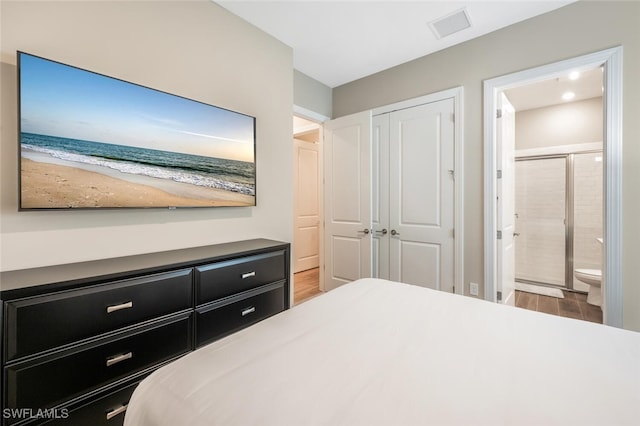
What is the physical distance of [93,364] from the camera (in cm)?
126

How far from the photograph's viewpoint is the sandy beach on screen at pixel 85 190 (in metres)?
1.36

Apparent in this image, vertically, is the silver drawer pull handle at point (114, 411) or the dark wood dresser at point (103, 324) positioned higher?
the dark wood dresser at point (103, 324)

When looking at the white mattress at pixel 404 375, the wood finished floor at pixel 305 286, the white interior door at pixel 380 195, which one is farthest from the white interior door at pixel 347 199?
the white mattress at pixel 404 375

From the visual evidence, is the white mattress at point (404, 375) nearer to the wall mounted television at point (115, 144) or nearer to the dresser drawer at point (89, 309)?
the dresser drawer at point (89, 309)

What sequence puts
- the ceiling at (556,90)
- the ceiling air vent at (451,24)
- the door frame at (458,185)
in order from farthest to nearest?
the ceiling at (556,90) < the door frame at (458,185) < the ceiling air vent at (451,24)

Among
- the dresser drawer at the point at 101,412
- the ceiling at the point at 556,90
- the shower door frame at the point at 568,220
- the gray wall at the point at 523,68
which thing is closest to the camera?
the dresser drawer at the point at 101,412

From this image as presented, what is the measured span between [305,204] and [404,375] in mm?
4264

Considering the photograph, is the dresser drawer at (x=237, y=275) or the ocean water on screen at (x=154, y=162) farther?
the dresser drawer at (x=237, y=275)

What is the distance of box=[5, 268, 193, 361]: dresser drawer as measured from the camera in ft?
3.55

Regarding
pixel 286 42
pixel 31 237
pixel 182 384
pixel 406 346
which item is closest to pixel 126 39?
pixel 31 237

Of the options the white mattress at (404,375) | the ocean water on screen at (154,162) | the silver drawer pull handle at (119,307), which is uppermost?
the ocean water on screen at (154,162)

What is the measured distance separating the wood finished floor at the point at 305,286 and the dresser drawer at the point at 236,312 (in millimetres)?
1368

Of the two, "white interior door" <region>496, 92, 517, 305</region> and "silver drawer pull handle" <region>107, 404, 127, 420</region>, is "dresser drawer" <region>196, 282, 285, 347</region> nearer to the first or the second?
"silver drawer pull handle" <region>107, 404, 127, 420</region>

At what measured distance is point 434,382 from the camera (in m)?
0.82
